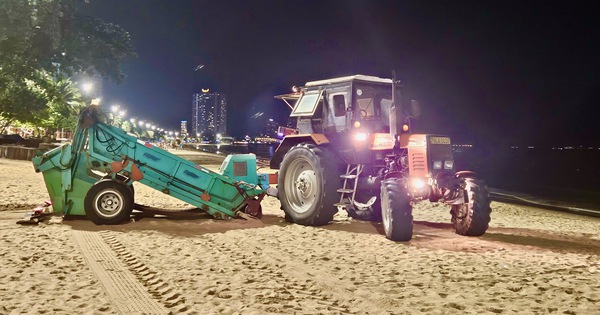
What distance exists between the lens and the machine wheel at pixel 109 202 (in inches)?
336

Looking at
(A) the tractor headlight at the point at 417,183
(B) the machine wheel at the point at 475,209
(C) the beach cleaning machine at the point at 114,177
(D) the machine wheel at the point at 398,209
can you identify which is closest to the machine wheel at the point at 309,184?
(C) the beach cleaning machine at the point at 114,177

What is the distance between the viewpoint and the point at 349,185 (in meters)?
8.64

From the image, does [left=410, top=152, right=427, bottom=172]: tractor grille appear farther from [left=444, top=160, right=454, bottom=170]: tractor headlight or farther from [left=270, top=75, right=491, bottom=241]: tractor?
[left=444, top=160, right=454, bottom=170]: tractor headlight

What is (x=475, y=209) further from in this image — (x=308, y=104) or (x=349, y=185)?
(x=308, y=104)

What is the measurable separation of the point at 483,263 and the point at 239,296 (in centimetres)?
331

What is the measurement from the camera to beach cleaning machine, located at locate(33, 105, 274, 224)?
867 centimetres

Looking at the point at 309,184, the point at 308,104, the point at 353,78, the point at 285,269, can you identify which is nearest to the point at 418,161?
the point at 353,78

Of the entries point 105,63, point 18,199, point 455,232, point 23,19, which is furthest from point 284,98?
point 105,63

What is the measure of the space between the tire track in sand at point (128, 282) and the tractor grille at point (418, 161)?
4.37 m

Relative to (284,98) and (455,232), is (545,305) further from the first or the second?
(284,98)

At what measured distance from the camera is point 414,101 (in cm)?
764

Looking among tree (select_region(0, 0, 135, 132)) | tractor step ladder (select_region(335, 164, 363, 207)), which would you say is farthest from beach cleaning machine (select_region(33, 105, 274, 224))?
tree (select_region(0, 0, 135, 132))

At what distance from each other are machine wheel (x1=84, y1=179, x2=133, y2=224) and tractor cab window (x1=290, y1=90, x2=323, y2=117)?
356cm

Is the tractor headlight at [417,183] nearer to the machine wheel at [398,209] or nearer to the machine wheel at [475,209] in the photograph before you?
the machine wheel at [398,209]
